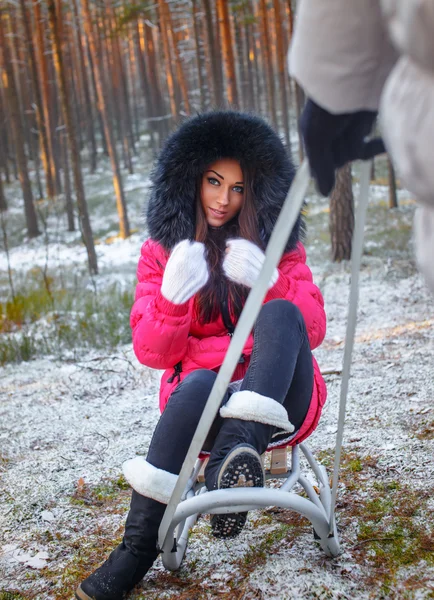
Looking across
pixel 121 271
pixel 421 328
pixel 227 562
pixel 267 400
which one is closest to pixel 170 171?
pixel 267 400

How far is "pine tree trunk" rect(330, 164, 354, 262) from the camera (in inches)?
299

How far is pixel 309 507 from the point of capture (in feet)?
5.81

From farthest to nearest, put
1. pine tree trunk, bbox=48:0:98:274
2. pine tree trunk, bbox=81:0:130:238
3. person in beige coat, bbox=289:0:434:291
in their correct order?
pine tree trunk, bbox=81:0:130:238 < pine tree trunk, bbox=48:0:98:274 < person in beige coat, bbox=289:0:434:291

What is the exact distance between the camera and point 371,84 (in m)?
1.26

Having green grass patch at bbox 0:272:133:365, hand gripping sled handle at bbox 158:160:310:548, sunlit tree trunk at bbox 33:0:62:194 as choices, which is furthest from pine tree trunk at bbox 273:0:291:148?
hand gripping sled handle at bbox 158:160:310:548

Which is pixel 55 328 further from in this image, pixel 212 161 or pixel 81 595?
pixel 81 595

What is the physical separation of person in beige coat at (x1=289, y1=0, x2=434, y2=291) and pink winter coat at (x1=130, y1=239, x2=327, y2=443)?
78 centimetres

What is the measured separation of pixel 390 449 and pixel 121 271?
9.24 meters

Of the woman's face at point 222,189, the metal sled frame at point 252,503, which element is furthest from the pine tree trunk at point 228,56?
the metal sled frame at point 252,503

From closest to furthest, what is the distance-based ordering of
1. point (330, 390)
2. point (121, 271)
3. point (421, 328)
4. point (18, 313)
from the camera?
point (330, 390) < point (421, 328) < point (18, 313) < point (121, 271)

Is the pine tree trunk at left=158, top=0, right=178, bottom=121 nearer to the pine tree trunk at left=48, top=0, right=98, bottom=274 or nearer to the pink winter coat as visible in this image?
the pine tree trunk at left=48, top=0, right=98, bottom=274

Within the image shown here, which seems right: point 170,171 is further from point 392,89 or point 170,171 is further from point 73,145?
point 73,145

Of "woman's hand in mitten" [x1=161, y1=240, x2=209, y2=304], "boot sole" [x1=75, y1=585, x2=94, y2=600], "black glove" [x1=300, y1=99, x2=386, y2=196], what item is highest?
"black glove" [x1=300, y1=99, x2=386, y2=196]

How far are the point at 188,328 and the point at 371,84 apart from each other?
1.08 metres
